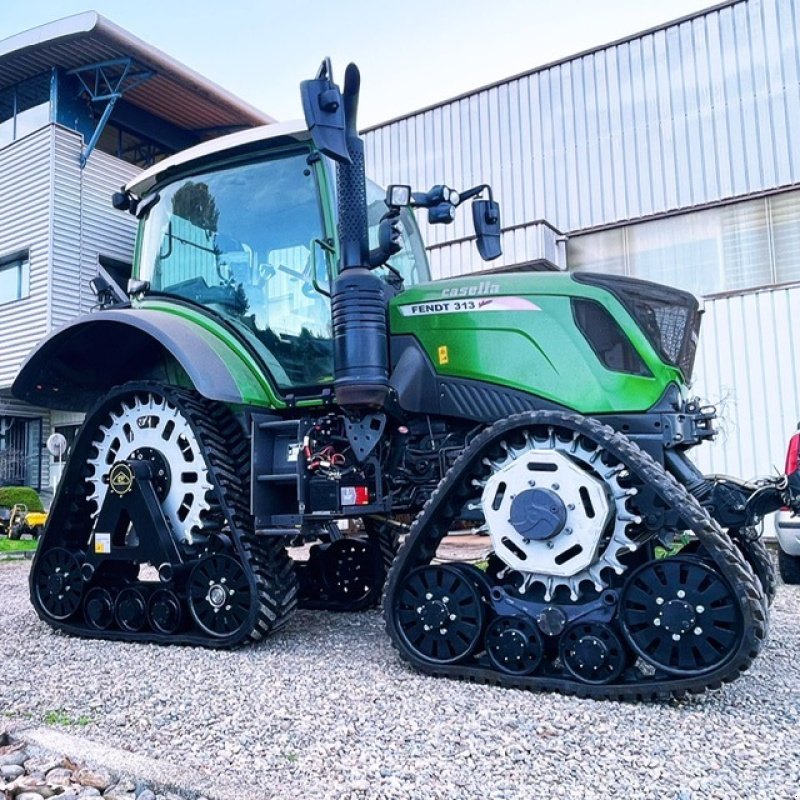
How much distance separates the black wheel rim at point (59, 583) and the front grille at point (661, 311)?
3613 mm

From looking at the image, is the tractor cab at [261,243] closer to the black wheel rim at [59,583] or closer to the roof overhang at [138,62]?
the black wheel rim at [59,583]

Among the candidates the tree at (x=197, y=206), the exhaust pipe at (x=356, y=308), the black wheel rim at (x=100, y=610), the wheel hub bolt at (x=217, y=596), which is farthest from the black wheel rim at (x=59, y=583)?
the tree at (x=197, y=206)

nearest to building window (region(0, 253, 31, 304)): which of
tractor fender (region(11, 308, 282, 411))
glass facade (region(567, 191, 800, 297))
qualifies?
glass facade (region(567, 191, 800, 297))

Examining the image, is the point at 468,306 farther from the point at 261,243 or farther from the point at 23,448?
the point at 23,448

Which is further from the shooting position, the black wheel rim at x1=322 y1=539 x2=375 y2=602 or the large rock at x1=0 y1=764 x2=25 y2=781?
the black wheel rim at x1=322 y1=539 x2=375 y2=602

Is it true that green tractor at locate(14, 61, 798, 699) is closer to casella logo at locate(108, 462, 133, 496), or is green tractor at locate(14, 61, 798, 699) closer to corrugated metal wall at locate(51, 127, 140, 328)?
casella logo at locate(108, 462, 133, 496)

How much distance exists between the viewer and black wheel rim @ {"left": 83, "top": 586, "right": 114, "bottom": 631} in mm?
4844

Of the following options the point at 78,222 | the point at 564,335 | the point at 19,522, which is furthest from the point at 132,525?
the point at 78,222

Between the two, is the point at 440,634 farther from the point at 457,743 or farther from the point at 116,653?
the point at 116,653

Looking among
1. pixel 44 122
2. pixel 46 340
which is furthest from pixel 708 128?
pixel 44 122

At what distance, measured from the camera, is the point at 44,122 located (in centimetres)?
1538

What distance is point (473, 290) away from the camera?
4.24 m

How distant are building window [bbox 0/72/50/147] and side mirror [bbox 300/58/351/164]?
45.1 ft

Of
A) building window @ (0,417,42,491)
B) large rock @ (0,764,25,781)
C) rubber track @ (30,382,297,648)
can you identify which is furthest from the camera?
building window @ (0,417,42,491)
